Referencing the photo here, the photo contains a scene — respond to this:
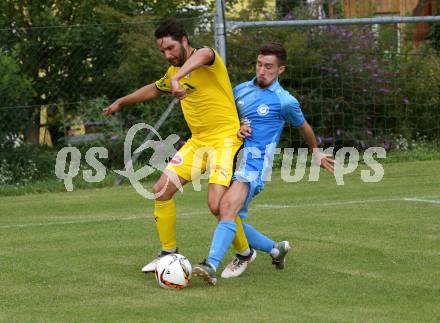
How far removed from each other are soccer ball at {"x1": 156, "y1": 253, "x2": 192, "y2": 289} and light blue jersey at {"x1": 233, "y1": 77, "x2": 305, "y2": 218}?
0.86 metres

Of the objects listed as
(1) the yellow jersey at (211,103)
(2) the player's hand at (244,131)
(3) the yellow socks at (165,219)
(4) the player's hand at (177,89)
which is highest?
(4) the player's hand at (177,89)

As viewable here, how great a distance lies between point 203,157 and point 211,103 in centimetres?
42

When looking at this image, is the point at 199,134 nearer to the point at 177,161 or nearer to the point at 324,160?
the point at 177,161

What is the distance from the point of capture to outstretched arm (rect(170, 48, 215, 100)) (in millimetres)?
7410

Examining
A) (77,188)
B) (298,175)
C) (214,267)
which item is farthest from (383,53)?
(214,267)

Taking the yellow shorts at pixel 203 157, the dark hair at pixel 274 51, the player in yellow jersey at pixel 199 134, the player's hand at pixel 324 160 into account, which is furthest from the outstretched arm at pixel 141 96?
the player's hand at pixel 324 160

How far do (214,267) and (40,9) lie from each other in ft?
40.9

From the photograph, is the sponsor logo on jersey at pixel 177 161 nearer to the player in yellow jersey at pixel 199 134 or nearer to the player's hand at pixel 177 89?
the player in yellow jersey at pixel 199 134

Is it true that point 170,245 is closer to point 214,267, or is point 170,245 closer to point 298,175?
point 214,267

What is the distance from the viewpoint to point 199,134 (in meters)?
8.48

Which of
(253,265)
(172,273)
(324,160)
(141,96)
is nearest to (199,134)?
(141,96)

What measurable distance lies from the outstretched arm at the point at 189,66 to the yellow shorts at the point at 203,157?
0.70m

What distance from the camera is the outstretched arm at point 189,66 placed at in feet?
24.3

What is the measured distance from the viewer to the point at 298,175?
15953 mm
